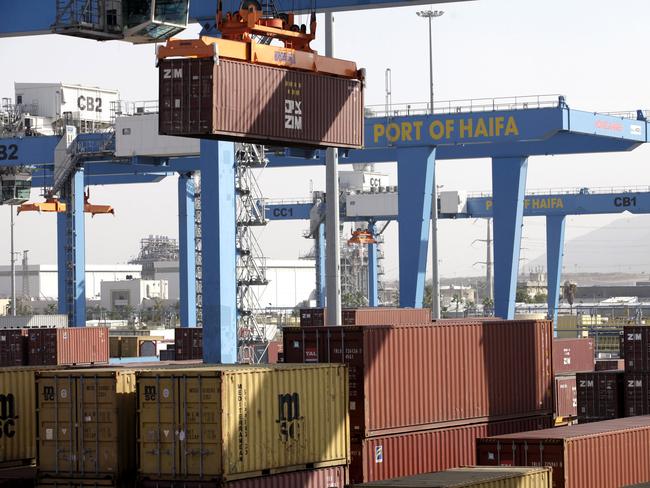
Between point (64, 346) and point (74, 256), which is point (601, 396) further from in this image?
point (74, 256)

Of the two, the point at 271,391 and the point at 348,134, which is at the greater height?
the point at 348,134

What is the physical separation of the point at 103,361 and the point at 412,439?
30.2 meters

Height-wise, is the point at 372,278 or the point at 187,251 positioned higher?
the point at 187,251

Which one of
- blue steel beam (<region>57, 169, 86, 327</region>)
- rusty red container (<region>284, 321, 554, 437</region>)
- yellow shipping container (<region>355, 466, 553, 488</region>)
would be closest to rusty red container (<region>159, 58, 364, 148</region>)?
rusty red container (<region>284, 321, 554, 437</region>)

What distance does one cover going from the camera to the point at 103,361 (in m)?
57.4

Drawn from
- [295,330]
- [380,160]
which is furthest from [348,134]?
[380,160]

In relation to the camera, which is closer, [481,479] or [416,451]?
[481,479]

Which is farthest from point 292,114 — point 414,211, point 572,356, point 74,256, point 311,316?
point 74,256

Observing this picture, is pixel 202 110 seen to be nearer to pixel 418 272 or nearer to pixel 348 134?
pixel 348 134

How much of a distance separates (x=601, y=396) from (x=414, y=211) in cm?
2147

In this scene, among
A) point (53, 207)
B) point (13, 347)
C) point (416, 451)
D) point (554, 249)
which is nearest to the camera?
point (416, 451)

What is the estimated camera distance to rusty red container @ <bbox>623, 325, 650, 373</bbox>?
38156 millimetres

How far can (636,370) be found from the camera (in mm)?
38219

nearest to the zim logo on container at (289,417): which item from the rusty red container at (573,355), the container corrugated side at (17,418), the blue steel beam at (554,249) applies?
the container corrugated side at (17,418)
